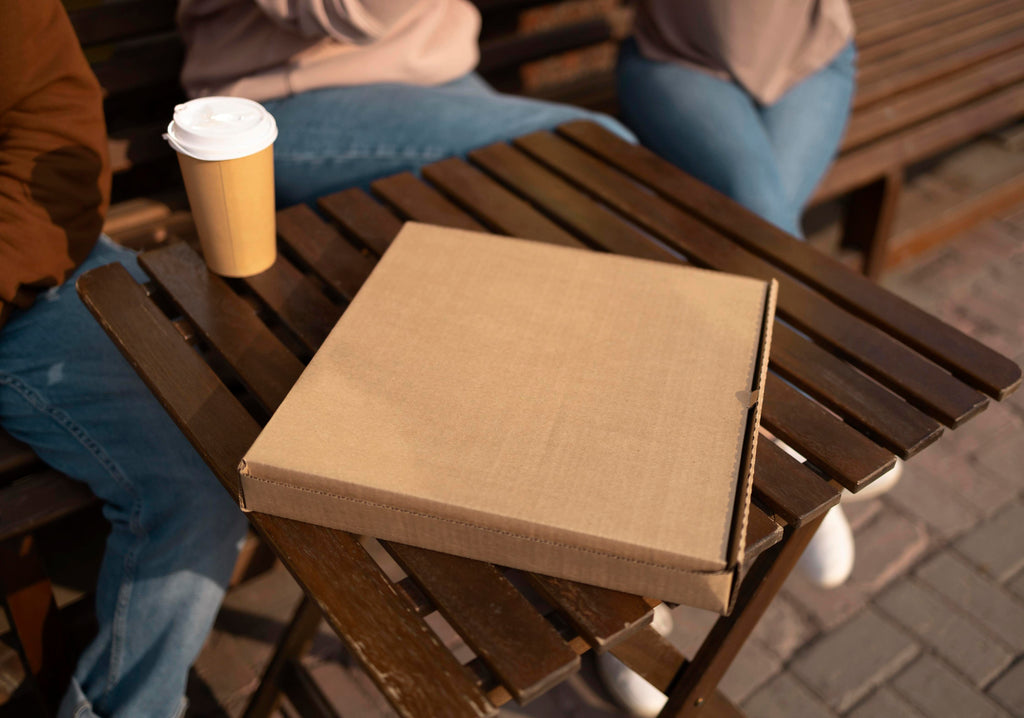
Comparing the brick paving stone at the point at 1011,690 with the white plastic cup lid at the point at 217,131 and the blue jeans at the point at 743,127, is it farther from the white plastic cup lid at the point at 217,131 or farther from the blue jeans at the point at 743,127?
the white plastic cup lid at the point at 217,131

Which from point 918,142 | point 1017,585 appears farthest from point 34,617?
point 918,142

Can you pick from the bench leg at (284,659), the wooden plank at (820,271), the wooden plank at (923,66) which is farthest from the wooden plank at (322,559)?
the wooden plank at (923,66)

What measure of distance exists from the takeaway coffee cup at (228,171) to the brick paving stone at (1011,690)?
170 centimetres

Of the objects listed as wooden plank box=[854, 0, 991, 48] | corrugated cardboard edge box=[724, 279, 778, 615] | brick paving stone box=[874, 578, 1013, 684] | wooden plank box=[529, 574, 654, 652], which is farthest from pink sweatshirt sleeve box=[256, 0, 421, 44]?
wooden plank box=[854, 0, 991, 48]

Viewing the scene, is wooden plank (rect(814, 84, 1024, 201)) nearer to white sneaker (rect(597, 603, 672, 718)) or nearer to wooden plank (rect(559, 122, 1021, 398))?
wooden plank (rect(559, 122, 1021, 398))

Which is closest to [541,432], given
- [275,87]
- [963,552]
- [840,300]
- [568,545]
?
[568,545]

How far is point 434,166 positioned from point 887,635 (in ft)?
4.61

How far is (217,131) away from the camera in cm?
109

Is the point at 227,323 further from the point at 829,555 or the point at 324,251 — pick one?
the point at 829,555

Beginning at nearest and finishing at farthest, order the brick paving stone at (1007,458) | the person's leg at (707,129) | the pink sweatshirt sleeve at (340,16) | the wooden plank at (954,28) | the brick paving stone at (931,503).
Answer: the pink sweatshirt sleeve at (340,16)
the person's leg at (707,129)
the brick paving stone at (931,503)
the brick paving stone at (1007,458)
the wooden plank at (954,28)

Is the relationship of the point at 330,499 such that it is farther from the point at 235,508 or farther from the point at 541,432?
the point at 235,508

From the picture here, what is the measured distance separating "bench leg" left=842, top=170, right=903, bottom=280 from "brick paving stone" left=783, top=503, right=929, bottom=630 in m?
0.86

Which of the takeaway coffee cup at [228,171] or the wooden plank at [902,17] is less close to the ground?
the takeaway coffee cup at [228,171]

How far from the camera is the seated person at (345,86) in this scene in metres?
1.64
